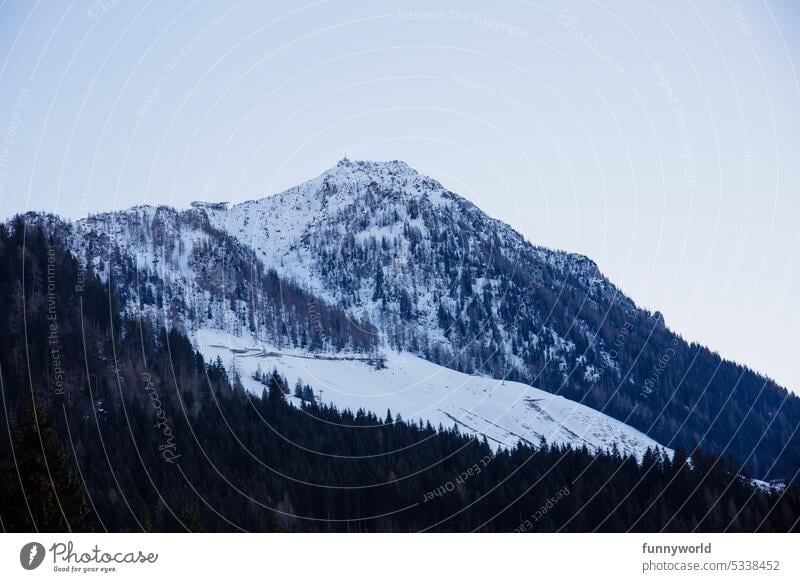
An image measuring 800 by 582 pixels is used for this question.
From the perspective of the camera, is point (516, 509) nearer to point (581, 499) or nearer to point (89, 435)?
point (581, 499)
